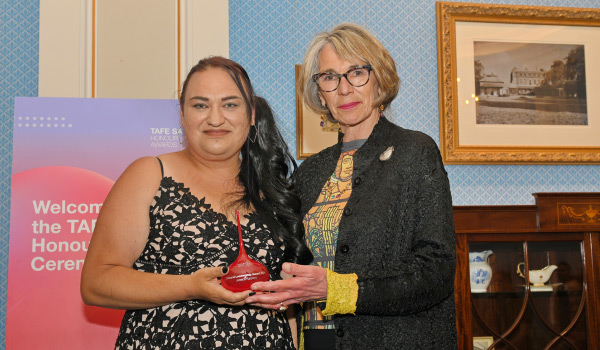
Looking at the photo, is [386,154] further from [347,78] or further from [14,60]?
[14,60]

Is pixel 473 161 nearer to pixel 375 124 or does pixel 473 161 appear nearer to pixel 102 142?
pixel 375 124

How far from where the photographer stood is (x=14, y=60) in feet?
10.1

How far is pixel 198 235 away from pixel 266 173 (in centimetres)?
35

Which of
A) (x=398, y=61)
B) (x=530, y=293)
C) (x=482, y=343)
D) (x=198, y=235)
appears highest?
(x=398, y=61)

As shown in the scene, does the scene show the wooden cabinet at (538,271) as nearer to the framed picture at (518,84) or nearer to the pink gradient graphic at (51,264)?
the framed picture at (518,84)

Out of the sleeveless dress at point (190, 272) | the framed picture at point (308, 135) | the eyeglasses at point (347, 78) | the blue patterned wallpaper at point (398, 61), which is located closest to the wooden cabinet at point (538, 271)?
the blue patterned wallpaper at point (398, 61)

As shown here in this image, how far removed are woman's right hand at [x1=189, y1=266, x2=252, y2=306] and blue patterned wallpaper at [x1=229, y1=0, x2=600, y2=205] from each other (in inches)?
76.6

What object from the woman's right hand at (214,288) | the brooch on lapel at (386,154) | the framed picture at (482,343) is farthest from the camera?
the framed picture at (482,343)

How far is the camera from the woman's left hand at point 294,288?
138 centimetres

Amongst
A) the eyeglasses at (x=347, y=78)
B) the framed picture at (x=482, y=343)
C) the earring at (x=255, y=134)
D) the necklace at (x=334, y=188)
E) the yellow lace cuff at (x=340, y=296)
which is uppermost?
the eyeglasses at (x=347, y=78)

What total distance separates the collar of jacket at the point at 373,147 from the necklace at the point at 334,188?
42 millimetres

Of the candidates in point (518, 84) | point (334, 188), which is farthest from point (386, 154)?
point (518, 84)

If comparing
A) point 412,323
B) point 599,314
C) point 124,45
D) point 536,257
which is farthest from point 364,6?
point 412,323

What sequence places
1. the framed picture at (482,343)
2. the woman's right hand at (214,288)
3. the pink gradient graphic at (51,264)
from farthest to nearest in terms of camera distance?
1. the framed picture at (482,343)
2. the pink gradient graphic at (51,264)
3. the woman's right hand at (214,288)
